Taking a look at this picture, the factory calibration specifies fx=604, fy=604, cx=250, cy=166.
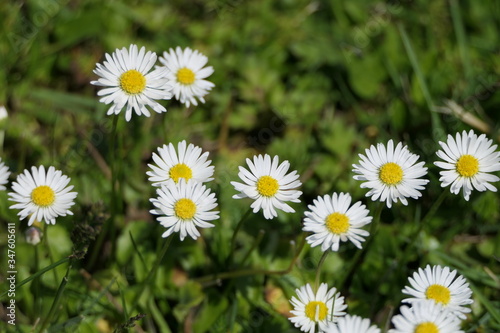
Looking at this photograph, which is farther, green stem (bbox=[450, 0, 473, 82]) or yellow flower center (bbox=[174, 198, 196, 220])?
green stem (bbox=[450, 0, 473, 82])

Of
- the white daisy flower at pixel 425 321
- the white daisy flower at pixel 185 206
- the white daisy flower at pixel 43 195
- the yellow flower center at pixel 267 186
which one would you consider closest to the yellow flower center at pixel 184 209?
the white daisy flower at pixel 185 206

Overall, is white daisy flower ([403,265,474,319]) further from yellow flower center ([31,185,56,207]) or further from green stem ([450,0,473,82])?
green stem ([450,0,473,82])

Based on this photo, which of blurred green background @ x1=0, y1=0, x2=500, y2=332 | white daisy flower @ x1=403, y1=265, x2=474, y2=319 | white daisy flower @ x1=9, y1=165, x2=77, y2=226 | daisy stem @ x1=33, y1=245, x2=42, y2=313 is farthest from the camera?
blurred green background @ x1=0, y1=0, x2=500, y2=332

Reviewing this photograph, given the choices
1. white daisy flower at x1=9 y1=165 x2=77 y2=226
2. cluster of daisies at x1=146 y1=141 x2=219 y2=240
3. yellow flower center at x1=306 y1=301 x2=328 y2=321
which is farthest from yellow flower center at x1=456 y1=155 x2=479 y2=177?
white daisy flower at x1=9 y1=165 x2=77 y2=226

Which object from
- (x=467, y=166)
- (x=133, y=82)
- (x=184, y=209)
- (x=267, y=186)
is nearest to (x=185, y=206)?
(x=184, y=209)

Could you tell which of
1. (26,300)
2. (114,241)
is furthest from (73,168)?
(26,300)

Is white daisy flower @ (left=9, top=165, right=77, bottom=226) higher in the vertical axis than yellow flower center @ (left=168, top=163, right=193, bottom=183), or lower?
lower

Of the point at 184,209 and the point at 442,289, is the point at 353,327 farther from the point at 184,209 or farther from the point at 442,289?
the point at 184,209

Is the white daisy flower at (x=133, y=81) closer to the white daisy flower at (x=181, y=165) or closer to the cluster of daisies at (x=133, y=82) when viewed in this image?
the cluster of daisies at (x=133, y=82)
